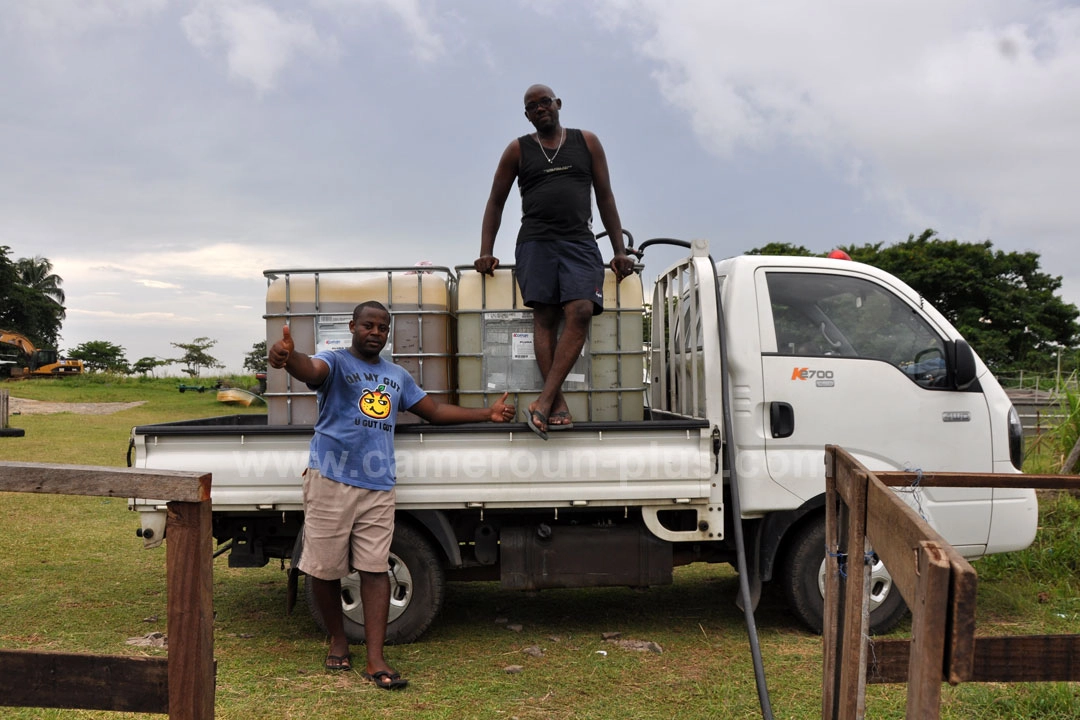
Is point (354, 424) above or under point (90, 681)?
above

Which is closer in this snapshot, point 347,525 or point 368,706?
point 368,706

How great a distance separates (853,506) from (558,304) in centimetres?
258

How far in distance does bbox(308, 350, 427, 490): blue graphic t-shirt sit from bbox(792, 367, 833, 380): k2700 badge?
7.07 feet

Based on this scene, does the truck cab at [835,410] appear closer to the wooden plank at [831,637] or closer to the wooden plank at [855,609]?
the wooden plank at [831,637]

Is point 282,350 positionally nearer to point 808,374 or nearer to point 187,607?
point 187,607

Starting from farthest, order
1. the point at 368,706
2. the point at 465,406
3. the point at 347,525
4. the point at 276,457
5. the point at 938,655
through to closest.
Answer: the point at 465,406 < the point at 276,457 < the point at 347,525 < the point at 368,706 < the point at 938,655

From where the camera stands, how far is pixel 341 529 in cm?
450

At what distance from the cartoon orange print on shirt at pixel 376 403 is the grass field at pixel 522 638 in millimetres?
1253

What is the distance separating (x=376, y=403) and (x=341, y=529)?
63cm

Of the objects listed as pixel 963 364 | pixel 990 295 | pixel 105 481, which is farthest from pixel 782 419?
pixel 990 295

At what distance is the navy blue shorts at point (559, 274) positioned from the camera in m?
4.84

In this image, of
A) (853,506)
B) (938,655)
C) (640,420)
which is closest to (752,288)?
(640,420)

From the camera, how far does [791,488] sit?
4988mm

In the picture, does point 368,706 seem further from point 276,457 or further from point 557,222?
point 557,222
